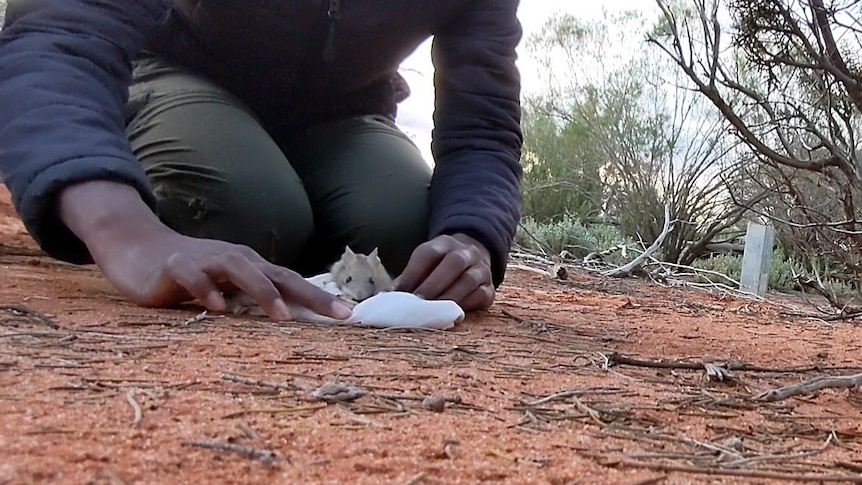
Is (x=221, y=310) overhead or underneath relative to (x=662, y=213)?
underneath

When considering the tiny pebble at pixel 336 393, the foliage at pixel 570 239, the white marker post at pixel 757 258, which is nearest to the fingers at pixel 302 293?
the tiny pebble at pixel 336 393

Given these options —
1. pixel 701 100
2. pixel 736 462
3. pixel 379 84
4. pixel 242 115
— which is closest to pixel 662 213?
pixel 701 100

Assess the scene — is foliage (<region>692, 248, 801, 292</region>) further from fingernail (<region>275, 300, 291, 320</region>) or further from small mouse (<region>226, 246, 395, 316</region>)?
fingernail (<region>275, 300, 291, 320</region>)

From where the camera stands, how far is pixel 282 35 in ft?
6.33

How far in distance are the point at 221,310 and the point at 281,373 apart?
43 cm

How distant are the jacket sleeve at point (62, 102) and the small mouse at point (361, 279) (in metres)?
0.41

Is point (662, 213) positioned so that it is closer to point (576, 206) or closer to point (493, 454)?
point (576, 206)

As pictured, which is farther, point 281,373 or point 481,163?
point 481,163

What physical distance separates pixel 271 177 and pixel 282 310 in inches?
25.1

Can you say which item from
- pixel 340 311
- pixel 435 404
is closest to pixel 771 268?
pixel 340 311

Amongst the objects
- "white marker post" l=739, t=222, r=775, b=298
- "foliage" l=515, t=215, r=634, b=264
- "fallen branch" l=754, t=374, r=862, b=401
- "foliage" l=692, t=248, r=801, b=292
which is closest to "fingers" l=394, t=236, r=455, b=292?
"fallen branch" l=754, t=374, r=862, b=401

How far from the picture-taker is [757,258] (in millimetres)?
4504

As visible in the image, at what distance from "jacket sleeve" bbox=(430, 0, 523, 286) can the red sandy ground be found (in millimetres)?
454

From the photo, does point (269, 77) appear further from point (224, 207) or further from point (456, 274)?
point (456, 274)
